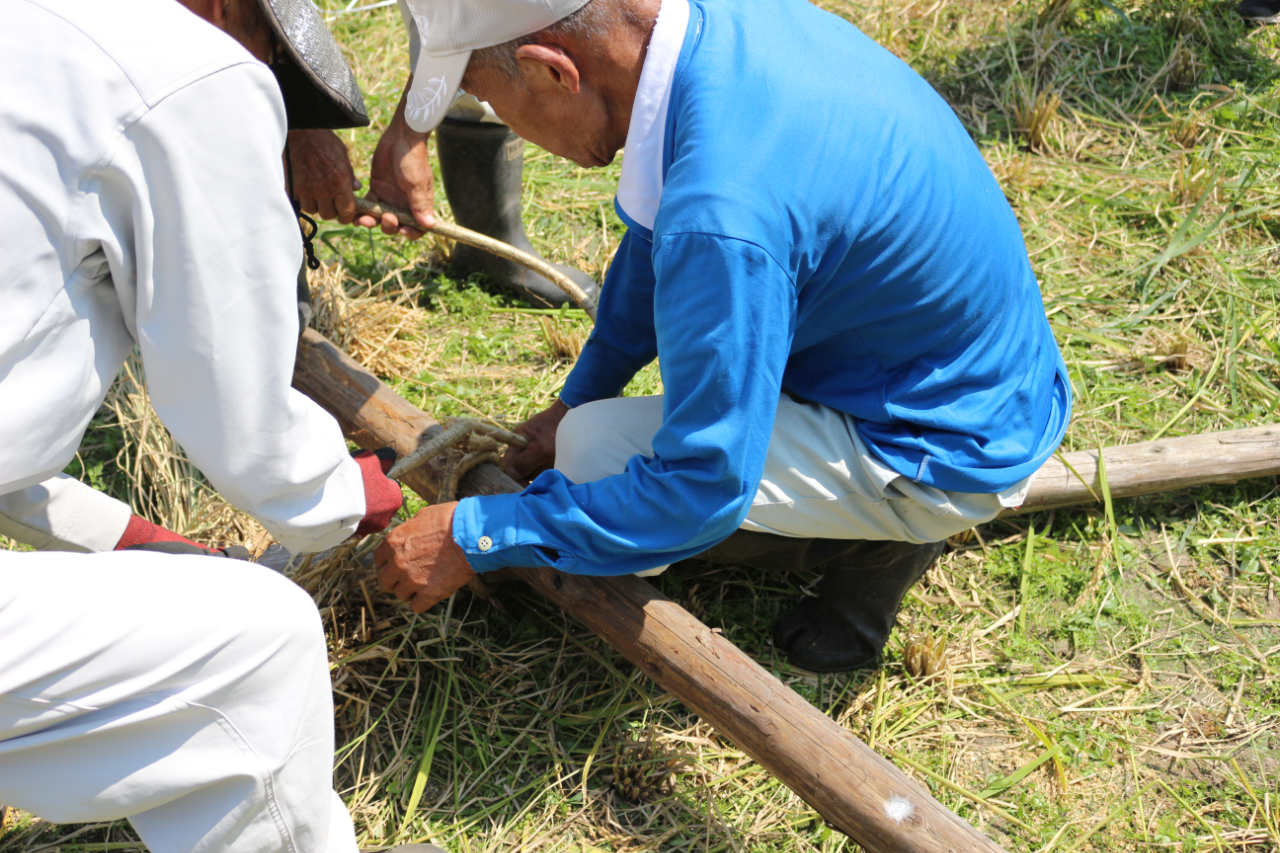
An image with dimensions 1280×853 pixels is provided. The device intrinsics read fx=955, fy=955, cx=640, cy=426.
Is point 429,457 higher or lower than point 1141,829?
higher

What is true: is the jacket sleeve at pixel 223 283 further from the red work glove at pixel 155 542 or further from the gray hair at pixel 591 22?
the red work glove at pixel 155 542

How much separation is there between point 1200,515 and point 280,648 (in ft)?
8.88

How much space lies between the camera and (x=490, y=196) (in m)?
3.60

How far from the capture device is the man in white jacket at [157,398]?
1.27 m

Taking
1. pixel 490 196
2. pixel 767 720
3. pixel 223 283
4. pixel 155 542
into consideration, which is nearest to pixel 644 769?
pixel 767 720

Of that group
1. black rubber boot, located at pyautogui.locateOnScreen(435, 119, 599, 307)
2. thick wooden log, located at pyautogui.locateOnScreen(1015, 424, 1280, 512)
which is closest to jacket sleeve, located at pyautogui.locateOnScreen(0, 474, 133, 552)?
black rubber boot, located at pyautogui.locateOnScreen(435, 119, 599, 307)

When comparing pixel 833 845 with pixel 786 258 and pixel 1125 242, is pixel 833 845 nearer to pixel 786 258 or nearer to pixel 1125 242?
pixel 786 258

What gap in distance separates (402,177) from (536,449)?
887mm

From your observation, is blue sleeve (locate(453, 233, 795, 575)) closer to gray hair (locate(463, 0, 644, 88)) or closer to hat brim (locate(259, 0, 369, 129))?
gray hair (locate(463, 0, 644, 88))

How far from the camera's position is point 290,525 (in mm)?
1751

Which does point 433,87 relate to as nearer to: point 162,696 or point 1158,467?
point 162,696

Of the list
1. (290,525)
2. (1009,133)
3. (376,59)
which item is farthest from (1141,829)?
(376,59)

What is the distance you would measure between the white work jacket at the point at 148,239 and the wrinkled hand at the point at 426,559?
430 mm

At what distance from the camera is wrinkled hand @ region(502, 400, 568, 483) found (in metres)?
2.60
